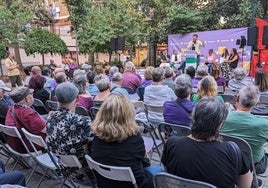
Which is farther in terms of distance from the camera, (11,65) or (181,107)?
(11,65)

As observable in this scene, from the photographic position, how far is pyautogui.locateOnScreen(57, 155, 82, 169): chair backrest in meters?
2.53

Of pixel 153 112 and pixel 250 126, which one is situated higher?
pixel 250 126

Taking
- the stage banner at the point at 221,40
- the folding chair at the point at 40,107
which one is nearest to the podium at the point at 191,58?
the stage banner at the point at 221,40

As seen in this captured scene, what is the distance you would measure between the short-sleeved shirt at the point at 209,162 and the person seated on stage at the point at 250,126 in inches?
26.4

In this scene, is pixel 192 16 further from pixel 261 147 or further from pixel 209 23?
pixel 261 147

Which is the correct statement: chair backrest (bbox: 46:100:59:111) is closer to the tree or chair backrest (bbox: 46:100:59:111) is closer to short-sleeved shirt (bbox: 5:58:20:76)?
short-sleeved shirt (bbox: 5:58:20:76)

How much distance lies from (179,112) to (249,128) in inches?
37.4

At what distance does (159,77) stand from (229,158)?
2.86 meters

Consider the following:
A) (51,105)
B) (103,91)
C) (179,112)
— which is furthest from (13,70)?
(179,112)

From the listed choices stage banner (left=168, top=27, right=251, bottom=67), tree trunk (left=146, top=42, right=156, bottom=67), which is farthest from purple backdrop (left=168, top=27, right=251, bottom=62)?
tree trunk (left=146, top=42, right=156, bottom=67)

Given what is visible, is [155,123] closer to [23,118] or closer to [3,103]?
[23,118]

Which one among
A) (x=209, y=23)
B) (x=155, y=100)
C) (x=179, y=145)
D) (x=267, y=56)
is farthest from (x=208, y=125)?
(x=209, y=23)

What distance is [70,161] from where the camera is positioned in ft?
8.53

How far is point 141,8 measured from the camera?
23.7 meters
